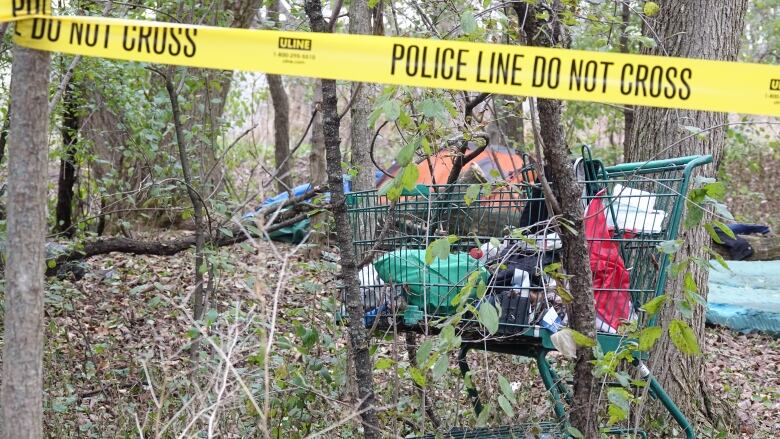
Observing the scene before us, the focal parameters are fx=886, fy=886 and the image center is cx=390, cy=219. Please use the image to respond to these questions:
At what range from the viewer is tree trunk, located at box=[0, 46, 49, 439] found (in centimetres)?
259

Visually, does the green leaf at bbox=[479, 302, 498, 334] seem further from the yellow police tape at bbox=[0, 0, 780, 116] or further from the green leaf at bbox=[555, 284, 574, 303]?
the yellow police tape at bbox=[0, 0, 780, 116]

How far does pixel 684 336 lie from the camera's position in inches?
133

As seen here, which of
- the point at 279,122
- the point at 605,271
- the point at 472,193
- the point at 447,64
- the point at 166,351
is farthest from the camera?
the point at 279,122

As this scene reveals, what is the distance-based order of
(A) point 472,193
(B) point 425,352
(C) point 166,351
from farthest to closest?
(C) point 166,351 < (A) point 472,193 < (B) point 425,352

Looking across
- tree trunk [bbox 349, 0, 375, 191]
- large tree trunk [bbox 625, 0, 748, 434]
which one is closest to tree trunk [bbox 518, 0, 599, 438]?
large tree trunk [bbox 625, 0, 748, 434]

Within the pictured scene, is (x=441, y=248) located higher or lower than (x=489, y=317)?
higher

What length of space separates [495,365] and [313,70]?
306cm

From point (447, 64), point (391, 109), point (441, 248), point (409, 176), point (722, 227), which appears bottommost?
point (441, 248)

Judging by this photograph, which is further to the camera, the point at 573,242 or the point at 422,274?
the point at 422,274

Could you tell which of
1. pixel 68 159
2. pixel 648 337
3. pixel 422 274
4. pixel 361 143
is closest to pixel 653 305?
pixel 648 337

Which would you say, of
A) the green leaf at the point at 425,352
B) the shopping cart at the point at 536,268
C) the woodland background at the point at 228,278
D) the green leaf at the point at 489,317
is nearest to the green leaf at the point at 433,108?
the woodland background at the point at 228,278

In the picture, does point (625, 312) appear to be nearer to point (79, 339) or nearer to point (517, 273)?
point (517, 273)

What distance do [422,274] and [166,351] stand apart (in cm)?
275

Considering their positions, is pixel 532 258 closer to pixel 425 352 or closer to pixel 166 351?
pixel 425 352
